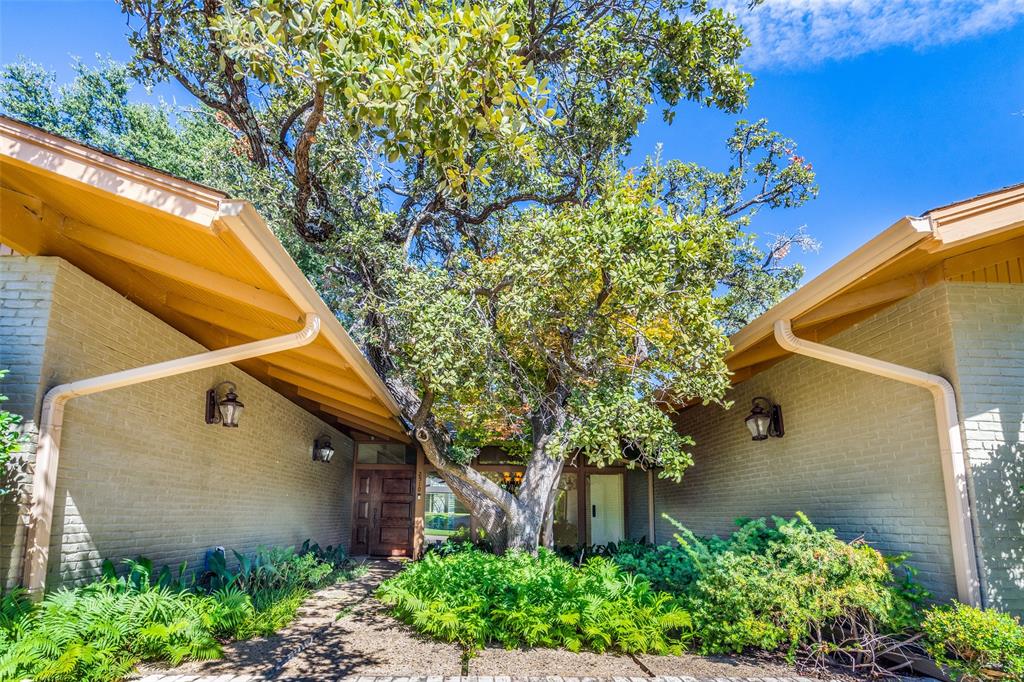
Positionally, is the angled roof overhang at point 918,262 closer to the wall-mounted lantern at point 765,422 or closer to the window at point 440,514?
the wall-mounted lantern at point 765,422

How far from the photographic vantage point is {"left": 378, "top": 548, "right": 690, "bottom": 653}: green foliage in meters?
4.75

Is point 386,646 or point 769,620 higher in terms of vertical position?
point 769,620

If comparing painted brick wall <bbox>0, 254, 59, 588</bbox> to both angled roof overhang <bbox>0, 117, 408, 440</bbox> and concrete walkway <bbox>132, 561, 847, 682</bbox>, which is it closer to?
angled roof overhang <bbox>0, 117, 408, 440</bbox>

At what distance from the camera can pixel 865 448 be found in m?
5.38

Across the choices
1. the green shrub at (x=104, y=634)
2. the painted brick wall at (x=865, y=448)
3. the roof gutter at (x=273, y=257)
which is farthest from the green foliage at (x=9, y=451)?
the painted brick wall at (x=865, y=448)

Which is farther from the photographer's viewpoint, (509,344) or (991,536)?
(509,344)

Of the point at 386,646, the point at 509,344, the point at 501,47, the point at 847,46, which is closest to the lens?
the point at 501,47

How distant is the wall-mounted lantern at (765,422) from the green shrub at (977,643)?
10.2 feet

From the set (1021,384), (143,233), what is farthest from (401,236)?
(1021,384)

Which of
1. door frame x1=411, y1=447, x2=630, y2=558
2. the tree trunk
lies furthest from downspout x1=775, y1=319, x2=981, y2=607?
door frame x1=411, y1=447, x2=630, y2=558

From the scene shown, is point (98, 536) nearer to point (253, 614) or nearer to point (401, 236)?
point (253, 614)

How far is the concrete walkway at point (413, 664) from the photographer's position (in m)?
3.98

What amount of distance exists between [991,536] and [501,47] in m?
4.55

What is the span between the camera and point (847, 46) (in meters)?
8.81
